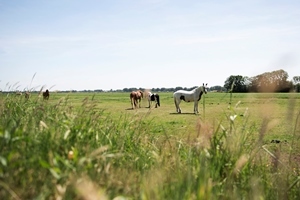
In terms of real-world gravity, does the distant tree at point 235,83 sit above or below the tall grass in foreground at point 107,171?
above

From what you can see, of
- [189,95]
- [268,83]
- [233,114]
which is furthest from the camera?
[189,95]

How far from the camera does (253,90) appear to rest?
3.94 m

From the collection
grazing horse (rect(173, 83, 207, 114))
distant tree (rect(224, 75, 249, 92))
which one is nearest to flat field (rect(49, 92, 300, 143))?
distant tree (rect(224, 75, 249, 92))

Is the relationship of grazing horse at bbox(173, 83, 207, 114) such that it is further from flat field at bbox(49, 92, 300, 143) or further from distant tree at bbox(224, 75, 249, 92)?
distant tree at bbox(224, 75, 249, 92)

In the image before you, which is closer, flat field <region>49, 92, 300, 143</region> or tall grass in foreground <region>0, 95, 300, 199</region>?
A: tall grass in foreground <region>0, 95, 300, 199</region>

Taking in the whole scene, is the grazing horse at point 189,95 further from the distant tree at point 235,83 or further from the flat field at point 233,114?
the distant tree at point 235,83

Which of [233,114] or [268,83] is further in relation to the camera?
[233,114]

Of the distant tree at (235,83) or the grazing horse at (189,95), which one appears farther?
the grazing horse at (189,95)

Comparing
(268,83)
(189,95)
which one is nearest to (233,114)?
(268,83)

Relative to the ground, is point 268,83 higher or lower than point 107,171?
higher

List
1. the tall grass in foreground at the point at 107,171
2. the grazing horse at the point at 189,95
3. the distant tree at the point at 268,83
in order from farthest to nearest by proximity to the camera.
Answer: the grazing horse at the point at 189,95, the distant tree at the point at 268,83, the tall grass in foreground at the point at 107,171

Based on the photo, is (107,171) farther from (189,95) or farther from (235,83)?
(189,95)

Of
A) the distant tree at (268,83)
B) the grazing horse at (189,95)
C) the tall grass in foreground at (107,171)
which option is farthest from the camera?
the grazing horse at (189,95)

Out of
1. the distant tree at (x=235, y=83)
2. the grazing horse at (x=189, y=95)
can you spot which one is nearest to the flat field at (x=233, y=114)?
the distant tree at (x=235, y=83)
